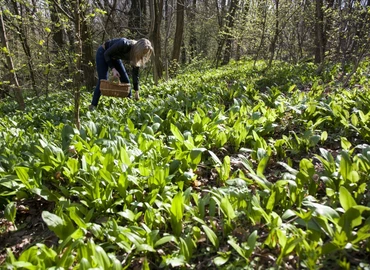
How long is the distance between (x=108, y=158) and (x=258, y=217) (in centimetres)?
143

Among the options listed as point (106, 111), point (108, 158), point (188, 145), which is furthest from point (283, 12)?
point (108, 158)

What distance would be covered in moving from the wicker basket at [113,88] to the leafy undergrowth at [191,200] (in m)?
1.28

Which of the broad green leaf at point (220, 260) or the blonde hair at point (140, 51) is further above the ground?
the blonde hair at point (140, 51)

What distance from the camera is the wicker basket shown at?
4.95m

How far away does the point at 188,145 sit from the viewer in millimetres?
3000

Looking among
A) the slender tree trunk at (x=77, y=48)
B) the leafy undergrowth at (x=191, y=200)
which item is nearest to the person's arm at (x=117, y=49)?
the slender tree trunk at (x=77, y=48)

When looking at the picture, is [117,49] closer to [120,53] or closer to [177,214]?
[120,53]

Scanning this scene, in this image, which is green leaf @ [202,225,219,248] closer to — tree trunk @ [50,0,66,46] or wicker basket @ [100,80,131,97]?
tree trunk @ [50,0,66,46]

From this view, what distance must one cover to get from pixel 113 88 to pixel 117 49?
2.40 ft

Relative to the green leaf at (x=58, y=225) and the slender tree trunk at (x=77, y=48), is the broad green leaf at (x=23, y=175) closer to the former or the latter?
the green leaf at (x=58, y=225)

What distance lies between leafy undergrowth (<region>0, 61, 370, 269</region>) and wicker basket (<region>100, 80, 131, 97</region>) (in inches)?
50.4

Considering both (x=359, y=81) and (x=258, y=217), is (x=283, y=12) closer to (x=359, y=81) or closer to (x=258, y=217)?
(x=359, y=81)

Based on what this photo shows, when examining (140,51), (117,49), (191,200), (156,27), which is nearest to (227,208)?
(191,200)

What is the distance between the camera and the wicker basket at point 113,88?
4953 mm
